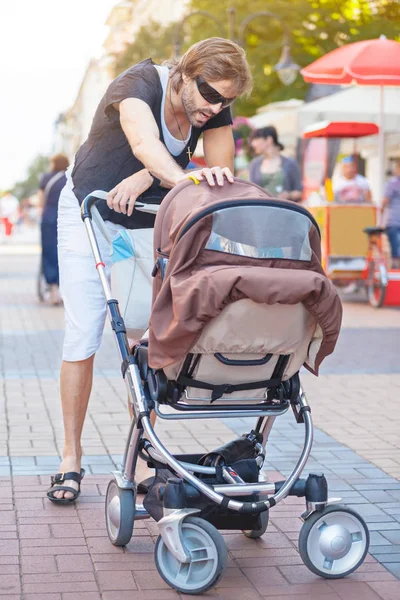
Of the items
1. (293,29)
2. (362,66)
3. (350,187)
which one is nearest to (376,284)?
(350,187)

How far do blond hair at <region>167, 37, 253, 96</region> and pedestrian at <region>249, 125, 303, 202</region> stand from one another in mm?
8121

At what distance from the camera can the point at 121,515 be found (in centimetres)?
392

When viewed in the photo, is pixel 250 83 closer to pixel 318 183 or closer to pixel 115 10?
pixel 318 183

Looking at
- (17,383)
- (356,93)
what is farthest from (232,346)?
(356,93)

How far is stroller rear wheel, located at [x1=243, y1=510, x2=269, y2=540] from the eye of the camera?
163 inches

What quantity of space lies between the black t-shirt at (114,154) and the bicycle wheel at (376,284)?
907 centimetres

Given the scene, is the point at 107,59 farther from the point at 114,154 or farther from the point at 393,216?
the point at 114,154

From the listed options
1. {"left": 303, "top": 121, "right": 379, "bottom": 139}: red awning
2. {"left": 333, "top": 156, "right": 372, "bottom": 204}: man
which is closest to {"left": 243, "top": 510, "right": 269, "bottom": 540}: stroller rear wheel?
{"left": 333, "top": 156, "right": 372, "bottom": 204}: man

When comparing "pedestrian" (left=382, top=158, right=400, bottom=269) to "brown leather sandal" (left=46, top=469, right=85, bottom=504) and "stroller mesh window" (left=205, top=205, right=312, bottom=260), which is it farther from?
"stroller mesh window" (left=205, top=205, right=312, bottom=260)

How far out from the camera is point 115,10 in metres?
88.5

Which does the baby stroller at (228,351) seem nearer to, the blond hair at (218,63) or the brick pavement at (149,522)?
the brick pavement at (149,522)

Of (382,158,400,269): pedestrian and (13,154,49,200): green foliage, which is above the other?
(382,158,400,269): pedestrian

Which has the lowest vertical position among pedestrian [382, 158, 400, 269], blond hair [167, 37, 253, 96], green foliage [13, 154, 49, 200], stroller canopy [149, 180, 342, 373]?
green foliage [13, 154, 49, 200]

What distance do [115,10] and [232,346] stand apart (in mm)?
88310
